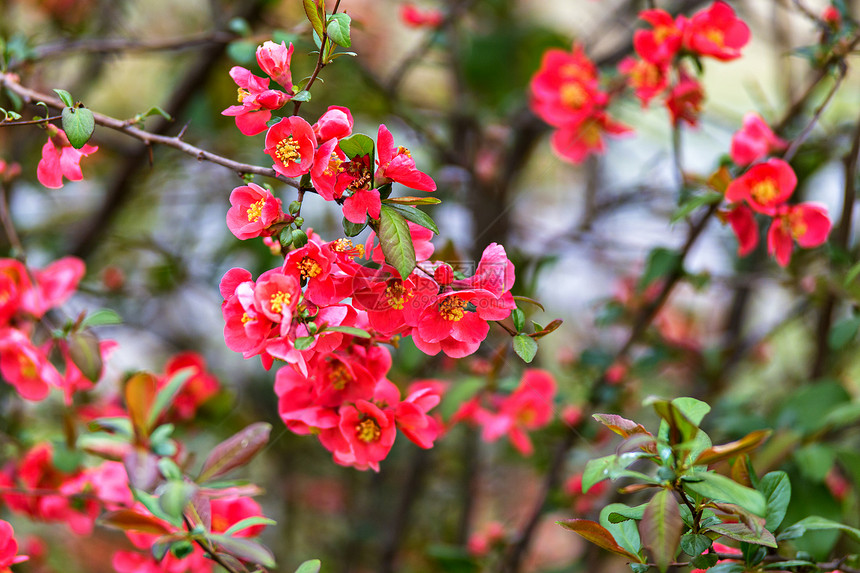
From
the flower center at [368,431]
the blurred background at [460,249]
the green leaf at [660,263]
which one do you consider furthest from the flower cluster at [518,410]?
the flower center at [368,431]

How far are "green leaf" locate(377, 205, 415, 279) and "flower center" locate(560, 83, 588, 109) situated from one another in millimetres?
606

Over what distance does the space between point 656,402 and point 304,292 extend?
0.81 feet

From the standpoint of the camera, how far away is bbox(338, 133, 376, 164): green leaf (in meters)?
0.47

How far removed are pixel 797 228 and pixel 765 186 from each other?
0.06 metres

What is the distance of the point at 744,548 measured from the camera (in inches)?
19.2

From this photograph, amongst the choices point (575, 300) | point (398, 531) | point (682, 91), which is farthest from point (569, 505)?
point (575, 300)

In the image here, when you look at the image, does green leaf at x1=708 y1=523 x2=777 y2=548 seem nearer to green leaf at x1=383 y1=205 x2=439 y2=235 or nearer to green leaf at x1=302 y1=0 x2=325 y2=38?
green leaf at x1=383 y1=205 x2=439 y2=235

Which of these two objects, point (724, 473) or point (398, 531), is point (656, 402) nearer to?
point (724, 473)

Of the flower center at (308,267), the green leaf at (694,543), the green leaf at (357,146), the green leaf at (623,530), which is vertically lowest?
the green leaf at (623,530)

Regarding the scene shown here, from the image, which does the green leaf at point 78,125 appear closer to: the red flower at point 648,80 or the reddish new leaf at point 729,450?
the reddish new leaf at point 729,450

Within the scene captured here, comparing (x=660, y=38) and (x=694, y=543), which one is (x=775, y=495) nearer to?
(x=694, y=543)

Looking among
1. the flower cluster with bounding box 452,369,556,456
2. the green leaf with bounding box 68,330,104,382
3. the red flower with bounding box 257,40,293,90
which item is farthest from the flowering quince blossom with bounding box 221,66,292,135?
the flower cluster with bounding box 452,369,556,456

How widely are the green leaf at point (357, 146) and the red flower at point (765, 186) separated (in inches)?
15.7

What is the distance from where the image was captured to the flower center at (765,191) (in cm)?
71
